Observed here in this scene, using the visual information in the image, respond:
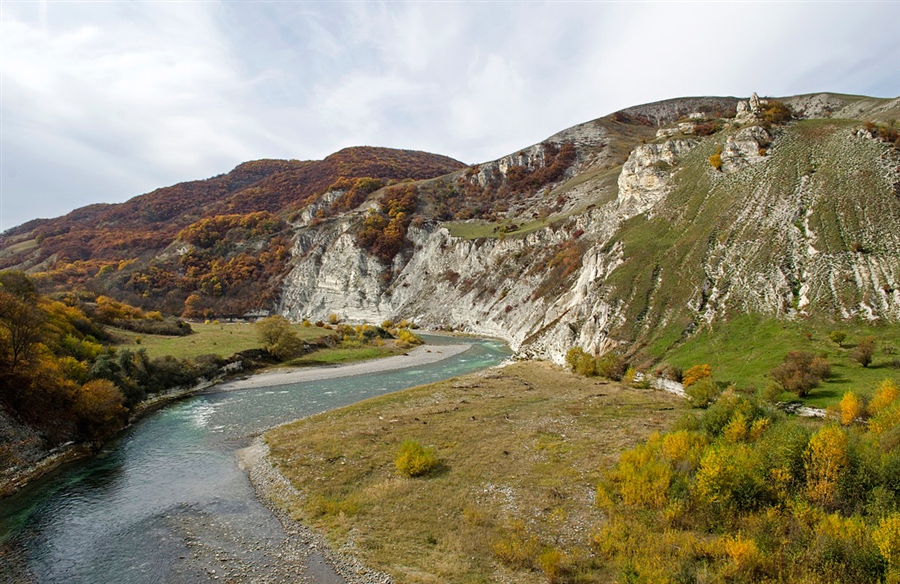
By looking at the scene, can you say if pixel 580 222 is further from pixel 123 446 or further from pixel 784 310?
pixel 123 446

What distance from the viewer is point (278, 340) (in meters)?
57.1

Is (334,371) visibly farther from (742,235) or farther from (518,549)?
(742,235)

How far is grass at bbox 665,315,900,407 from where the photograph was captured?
24.1 m

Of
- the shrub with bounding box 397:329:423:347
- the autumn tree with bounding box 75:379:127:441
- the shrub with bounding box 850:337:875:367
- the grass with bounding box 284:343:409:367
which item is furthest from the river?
the shrub with bounding box 397:329:423:347

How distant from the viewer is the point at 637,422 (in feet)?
84.5

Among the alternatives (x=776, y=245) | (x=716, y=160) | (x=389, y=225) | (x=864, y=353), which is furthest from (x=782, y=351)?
(x=389, y=225)

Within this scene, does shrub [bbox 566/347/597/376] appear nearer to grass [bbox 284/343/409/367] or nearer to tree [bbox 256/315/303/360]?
grass [bbox 284/343/409/367]

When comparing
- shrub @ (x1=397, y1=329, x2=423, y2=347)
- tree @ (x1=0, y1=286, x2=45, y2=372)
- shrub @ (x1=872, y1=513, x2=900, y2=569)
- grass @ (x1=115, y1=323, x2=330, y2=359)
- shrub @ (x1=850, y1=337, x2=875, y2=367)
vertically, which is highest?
tree @ (x1=0, y1=286, x2=45, y2=372)

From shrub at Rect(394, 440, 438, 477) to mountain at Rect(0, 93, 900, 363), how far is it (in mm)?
26325

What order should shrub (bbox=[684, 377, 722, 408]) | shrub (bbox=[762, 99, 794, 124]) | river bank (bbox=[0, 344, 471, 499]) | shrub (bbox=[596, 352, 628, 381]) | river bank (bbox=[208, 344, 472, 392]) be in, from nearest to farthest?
river bank (bbox=[0, 344, 471, 499]), shrub (bbox=[684, 377, 722, 408]), shrub (bbox=[596, 352, 628, 381]), river bank (bbox=[208, 344, 472, 392]), shrub (bbox=[762, 99, 794, 124])

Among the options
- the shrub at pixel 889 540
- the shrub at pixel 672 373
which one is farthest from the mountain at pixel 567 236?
the shrub at pixel 889 540

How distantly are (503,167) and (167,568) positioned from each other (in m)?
147

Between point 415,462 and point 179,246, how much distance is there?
13582 centimetres

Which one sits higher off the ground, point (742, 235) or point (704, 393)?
point (742, 235)
